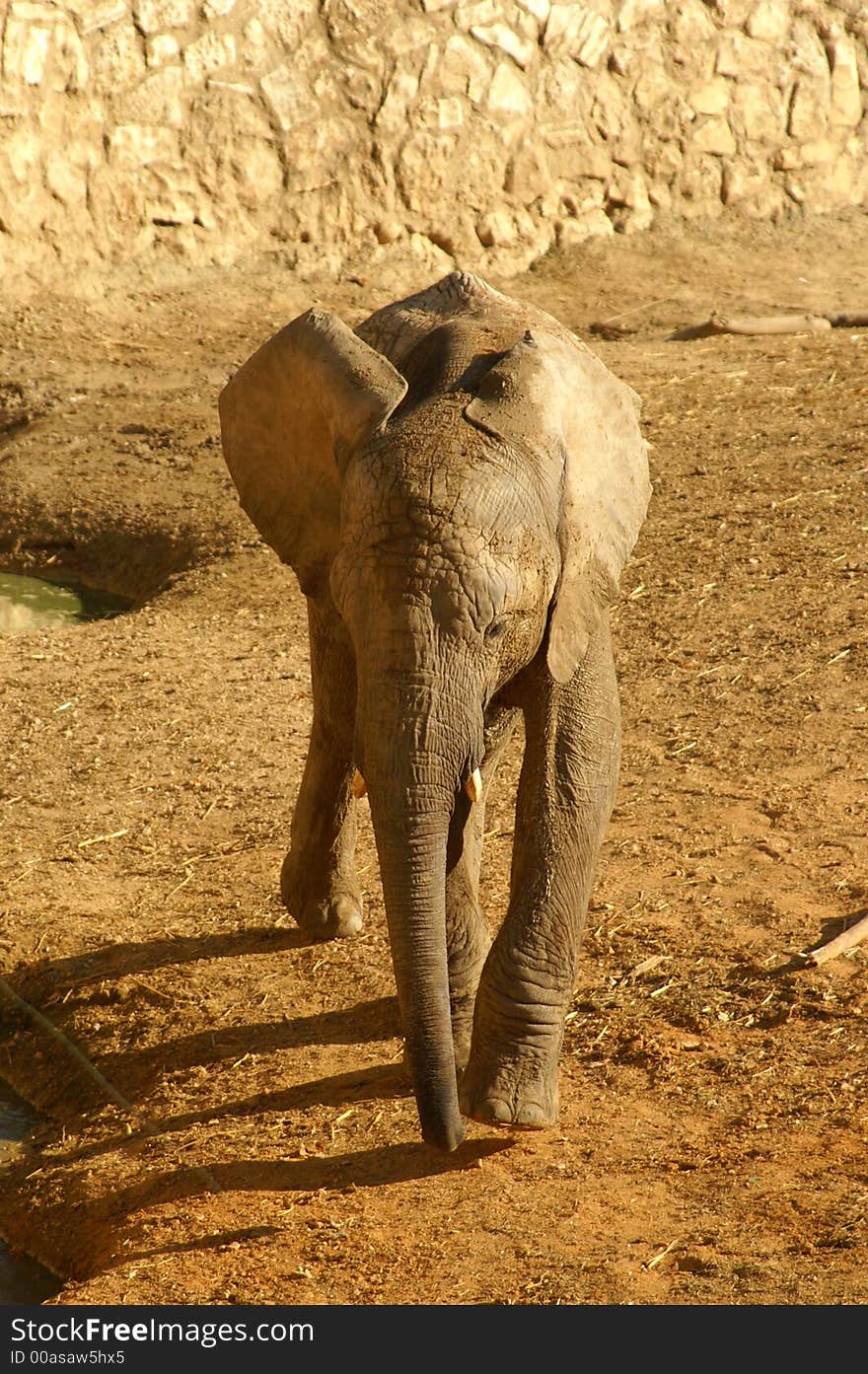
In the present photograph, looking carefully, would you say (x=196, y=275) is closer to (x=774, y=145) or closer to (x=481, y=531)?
(x=774, y=145)

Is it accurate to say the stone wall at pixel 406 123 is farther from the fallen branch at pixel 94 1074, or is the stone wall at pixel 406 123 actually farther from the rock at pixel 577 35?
the fallen branch at pixel 94 1074

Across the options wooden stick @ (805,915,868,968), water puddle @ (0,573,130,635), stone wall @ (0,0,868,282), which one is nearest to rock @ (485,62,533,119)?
stone wall @ (0,0,868,282)

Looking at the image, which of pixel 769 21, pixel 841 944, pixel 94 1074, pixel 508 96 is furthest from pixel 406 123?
pixel 94 1074

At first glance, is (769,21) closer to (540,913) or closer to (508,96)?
(508,96)

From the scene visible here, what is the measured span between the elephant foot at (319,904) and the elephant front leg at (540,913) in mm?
1548

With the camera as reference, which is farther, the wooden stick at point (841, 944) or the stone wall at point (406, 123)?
the stone wall at point (406, 123)

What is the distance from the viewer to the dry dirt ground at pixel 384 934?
13.4 ft

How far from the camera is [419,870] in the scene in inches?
150

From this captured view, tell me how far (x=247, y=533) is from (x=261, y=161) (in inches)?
175

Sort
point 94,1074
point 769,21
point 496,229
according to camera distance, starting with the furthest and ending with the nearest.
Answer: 1. point 769,21
2. point 496,229
3. point 94,1074

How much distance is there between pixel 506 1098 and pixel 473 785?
910mm

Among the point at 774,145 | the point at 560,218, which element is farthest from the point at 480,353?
the point at 774,145

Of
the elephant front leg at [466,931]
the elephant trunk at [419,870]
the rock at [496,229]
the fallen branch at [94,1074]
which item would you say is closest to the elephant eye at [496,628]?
the elephant trunk at [419,870]

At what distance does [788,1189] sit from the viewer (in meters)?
4.17
